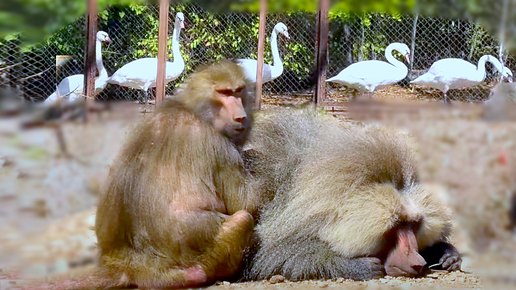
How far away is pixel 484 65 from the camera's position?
21.1 feet

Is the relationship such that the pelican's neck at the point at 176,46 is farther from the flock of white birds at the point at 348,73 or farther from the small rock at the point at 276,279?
the small rock at the point at 276,279

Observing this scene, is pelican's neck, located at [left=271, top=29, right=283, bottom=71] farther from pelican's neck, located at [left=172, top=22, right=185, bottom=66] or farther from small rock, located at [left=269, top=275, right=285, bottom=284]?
small rock, located at [left=269, top=275, right=285, bottom=284]

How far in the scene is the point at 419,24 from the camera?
6469 millimetres

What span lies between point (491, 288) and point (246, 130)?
103 centimetres

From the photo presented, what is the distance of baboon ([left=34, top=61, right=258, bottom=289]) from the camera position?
2.24 metres

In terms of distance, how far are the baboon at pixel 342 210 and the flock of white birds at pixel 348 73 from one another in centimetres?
258

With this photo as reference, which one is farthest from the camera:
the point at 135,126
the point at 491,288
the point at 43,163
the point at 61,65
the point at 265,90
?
the point at 265,90

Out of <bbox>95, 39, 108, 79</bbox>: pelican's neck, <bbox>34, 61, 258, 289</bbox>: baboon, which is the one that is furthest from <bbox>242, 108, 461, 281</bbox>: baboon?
<bbox>95, 39, 108, 79</bbox>: pelican's neck

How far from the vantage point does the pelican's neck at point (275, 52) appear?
232 inches

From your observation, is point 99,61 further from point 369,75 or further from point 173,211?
point 173,211

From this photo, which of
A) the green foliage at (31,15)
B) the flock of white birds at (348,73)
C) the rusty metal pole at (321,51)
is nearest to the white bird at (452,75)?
the flock of white birds at (348,73)

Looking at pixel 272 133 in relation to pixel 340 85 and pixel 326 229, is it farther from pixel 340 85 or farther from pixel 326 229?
pixel 340 85

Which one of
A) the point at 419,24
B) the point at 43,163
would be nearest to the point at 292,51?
the point at 419,24

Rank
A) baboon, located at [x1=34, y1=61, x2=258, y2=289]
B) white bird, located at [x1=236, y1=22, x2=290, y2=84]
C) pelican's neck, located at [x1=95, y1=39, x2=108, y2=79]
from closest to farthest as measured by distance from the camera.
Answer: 1. baboon, located at [x1=34, y1=61, x2=258, y2=289]
2. pelican's neck, located at [x1=95, y1=39, x2=108, y2=79]
3. white bird, located at [x1=236, y1=22, x2=290, y2=84]
